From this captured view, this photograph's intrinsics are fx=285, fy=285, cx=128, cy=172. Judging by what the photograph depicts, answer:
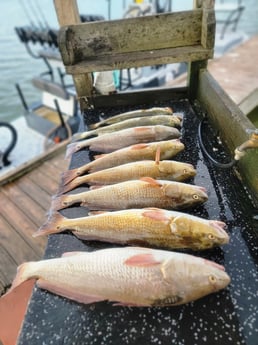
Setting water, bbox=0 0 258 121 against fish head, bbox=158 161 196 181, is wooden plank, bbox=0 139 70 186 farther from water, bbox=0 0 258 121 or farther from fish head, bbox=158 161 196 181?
water, bbox=0 0 258 121

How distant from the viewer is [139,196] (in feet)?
6.83

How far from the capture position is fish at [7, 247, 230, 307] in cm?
150

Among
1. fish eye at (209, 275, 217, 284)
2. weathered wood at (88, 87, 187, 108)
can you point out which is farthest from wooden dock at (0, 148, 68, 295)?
fish eye at (209, 275, 217, 284)

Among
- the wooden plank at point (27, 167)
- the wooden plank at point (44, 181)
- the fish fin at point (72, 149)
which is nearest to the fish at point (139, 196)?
the fish fin at point (72, 149)

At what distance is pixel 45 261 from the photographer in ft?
5.85

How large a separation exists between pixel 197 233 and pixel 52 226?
39.8 inches

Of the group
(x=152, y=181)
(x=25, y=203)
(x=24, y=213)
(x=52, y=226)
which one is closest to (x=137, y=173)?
(x=152, y=181)

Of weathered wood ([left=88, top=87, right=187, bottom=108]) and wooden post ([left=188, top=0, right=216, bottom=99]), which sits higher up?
wooden post ([left=188, top=0, right=216, bottom=99])

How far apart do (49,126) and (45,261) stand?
736cm

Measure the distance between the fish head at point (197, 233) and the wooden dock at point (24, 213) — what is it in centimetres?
247

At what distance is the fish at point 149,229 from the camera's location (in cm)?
171

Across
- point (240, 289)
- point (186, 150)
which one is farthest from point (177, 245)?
point (186, 150)

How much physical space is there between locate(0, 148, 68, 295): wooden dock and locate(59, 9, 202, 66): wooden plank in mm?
2262

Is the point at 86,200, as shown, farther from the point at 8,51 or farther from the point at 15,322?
the point at 8,51
